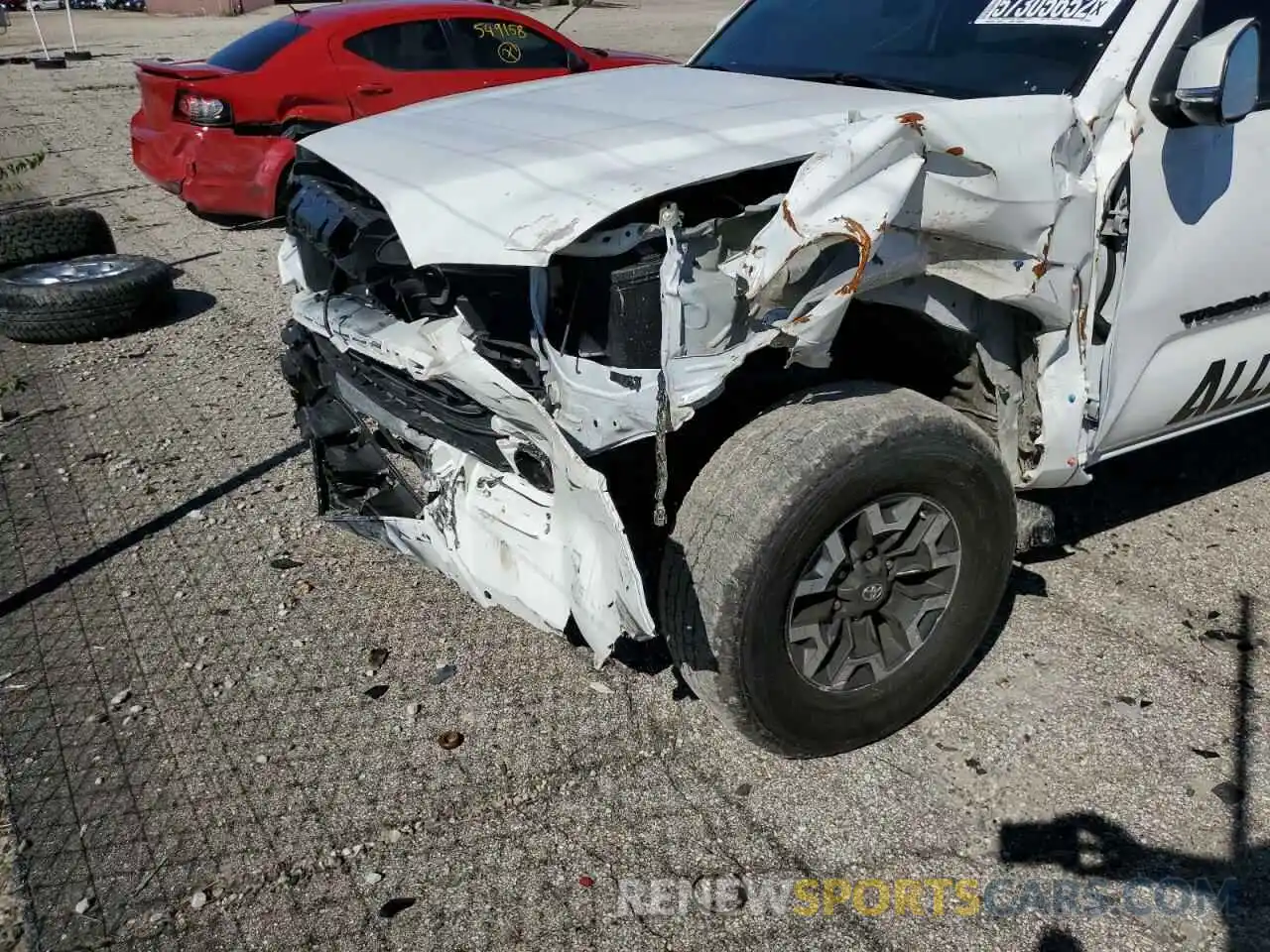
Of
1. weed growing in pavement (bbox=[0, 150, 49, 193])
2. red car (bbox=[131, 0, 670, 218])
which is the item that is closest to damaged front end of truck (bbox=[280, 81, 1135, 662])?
red car (bbox=[131, 0, 670, 218])

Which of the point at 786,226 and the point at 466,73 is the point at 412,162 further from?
the point at 466,73

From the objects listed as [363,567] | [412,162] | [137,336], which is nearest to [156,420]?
[137,336]

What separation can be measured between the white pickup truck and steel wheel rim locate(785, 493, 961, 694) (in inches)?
0.4

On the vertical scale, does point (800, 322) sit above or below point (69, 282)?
above

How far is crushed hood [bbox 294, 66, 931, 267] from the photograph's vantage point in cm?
231

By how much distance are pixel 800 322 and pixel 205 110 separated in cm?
673

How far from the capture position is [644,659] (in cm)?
318

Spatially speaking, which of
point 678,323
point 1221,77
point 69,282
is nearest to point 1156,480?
point 1221,77

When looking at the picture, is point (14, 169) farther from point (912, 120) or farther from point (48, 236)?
point (912, 120)

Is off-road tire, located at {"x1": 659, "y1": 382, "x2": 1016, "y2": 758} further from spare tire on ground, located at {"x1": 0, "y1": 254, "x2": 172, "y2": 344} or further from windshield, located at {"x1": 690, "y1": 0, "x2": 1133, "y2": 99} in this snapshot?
spare tire on ground, located at {"x1": 0, "y1": 254, "x2": 172, "y2": 344}

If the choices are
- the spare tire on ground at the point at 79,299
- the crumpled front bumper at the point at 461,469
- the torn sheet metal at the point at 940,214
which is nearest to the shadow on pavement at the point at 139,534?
the crumpled front bumper at the point at 461,469

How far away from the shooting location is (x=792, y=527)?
2387 mm

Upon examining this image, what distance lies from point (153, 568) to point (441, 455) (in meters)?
1.45

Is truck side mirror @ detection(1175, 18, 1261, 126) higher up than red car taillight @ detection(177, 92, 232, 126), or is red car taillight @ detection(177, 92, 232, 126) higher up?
truck side mirror @ detection(1175, 18, 1261, 126)
